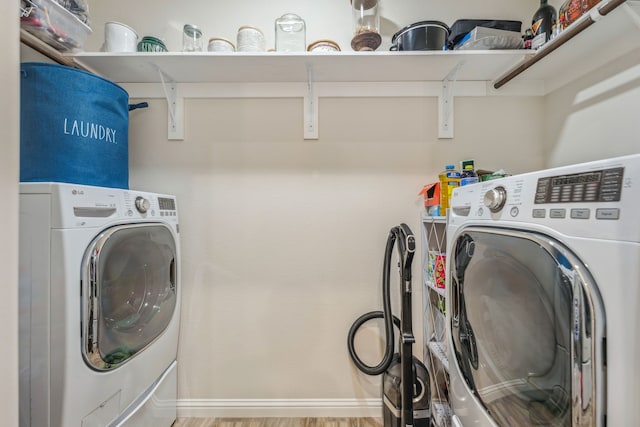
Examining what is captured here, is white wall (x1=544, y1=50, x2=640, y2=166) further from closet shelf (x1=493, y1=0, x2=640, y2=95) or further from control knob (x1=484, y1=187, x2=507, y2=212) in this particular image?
control knob (x1=484, y1=187, x2=507, y2=212)

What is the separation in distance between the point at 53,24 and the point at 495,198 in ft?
5.65

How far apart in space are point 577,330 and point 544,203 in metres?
0.26

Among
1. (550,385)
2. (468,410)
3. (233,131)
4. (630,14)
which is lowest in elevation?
(468,410)

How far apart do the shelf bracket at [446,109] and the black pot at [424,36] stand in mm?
284

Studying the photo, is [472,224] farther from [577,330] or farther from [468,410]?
[468,410]

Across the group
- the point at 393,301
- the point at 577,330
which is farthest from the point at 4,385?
the point at 393,301

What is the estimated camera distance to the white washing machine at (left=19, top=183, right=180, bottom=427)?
764 millimetres

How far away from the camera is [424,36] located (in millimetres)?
1181

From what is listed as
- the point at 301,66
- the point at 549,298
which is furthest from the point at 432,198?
the point at 301,66

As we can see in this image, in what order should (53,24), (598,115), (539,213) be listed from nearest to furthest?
1. (539,213)
2. (53,24)
3. (598,115)

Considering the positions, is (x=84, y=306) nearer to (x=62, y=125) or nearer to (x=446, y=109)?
(x=62, y=125)

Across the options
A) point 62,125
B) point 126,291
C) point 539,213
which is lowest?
point 126,291

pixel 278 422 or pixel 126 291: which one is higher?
pixel 126 291

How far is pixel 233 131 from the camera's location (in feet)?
4.95
